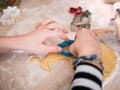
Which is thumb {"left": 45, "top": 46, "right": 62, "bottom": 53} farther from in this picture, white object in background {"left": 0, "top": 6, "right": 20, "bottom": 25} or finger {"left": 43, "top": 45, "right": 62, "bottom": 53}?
white object in background {"left": 0, "top": 6, "right": 20, "bottom": 25}

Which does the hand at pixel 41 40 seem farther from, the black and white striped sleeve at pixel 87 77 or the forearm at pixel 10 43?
the black and white striped sleeve at pixel 87 77

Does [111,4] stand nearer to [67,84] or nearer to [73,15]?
[73,15]

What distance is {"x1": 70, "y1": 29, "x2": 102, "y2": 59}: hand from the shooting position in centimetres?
57

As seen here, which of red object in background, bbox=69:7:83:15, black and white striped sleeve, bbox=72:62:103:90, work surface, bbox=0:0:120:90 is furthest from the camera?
red object in background, bbox=69:7:83:15

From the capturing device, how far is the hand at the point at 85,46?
1.86 feet

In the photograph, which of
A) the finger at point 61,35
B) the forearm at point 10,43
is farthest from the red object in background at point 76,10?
the forearm at point 10,43

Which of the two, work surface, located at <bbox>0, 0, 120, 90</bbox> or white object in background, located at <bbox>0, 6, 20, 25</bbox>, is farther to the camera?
white object in background, located at <bbox>0, 6, 20, 25</bbox>

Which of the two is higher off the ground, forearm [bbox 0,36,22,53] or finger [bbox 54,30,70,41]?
finger [bbox 54,30,70,41]

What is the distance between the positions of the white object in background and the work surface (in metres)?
0.02

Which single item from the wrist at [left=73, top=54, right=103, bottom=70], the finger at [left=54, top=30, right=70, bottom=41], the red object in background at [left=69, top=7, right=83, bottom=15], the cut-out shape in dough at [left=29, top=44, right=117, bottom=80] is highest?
the red object in background at [left=69, top=7, right=83, bottom=15]

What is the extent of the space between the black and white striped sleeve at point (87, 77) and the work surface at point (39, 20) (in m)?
0.08

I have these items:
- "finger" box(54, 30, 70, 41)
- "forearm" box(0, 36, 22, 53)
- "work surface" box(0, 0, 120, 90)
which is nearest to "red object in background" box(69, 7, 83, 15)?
"work surface" box(0, 0, 120, 90)

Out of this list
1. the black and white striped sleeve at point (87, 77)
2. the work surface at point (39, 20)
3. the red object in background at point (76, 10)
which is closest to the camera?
the black and white striped sleeve at point (87, 77)

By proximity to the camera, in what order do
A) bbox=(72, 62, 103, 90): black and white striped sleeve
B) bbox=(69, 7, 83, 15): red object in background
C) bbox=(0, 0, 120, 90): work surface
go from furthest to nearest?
bbox=(69, 7, 83, 15): red object in background < bbox=(0, 0, 120, 90): work surface < bbox=(72, 62, 103, 90): black and white striped sleeve
